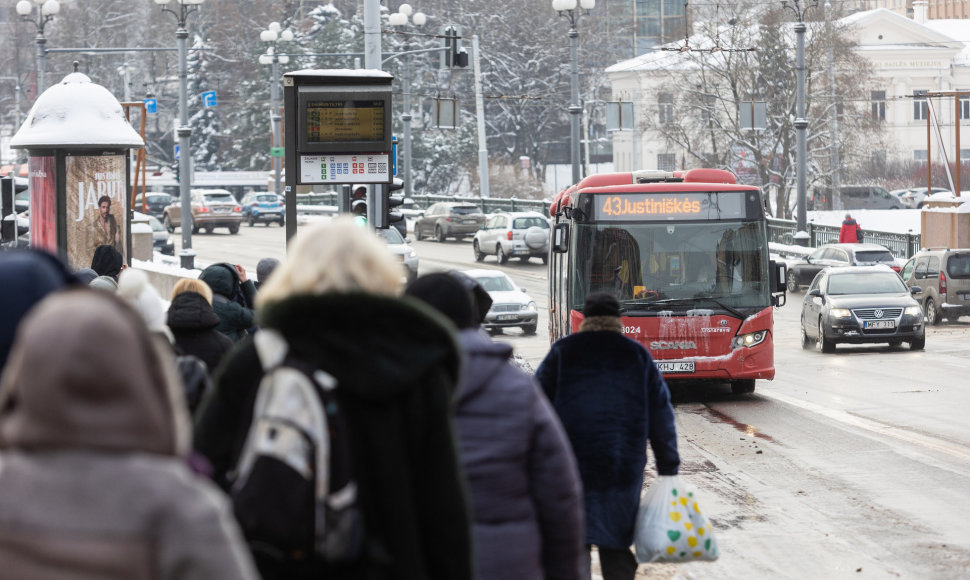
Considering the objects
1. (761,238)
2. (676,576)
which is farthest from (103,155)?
(676,576)

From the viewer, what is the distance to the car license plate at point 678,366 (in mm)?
17375

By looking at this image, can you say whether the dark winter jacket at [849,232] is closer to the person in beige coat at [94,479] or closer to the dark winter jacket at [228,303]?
the dark winter jacket at [228,303]

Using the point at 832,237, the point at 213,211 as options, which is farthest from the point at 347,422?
the point at 213,211

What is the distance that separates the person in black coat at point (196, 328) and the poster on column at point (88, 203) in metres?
12.7

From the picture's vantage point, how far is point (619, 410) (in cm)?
612

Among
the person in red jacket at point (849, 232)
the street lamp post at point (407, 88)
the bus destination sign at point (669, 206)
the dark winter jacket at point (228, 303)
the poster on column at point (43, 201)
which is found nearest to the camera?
the dark winter jacket at point (228, 303)

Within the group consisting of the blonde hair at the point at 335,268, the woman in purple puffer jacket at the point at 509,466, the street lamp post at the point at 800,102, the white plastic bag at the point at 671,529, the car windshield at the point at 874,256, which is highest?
the street lamp post at the point at 800,102

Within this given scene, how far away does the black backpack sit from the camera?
2.94m

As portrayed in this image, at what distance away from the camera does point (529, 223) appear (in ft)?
153

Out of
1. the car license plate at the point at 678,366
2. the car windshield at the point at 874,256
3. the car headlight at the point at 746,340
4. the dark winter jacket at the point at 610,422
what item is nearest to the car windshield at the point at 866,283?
the car headlight at the point at 746,340

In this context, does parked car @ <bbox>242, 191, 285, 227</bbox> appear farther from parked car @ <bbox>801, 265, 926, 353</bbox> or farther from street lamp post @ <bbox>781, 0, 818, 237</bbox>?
parked car @ <bbox>801, 265, 926, 353</bbox>

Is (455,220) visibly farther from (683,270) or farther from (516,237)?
(683,270)

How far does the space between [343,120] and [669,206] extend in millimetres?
5352

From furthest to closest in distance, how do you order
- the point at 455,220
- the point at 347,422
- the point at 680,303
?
the point at 455,220 < the point at 680,303 < the point at 347,422
